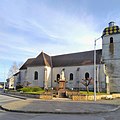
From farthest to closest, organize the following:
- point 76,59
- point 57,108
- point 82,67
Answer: point 76,59 → point 82,67 → point 57,108

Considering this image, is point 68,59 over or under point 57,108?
over

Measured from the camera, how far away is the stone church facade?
43.0 m

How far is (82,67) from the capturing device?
45625mm

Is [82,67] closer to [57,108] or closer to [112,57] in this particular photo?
[112,57]

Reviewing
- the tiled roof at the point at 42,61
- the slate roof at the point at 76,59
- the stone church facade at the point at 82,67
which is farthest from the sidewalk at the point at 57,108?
the tiled roof at the point at 42,61

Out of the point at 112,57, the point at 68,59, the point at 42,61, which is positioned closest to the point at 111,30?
the point at 112,57

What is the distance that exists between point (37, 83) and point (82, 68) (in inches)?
462

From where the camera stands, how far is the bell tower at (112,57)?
142ft

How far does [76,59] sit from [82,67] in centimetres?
356

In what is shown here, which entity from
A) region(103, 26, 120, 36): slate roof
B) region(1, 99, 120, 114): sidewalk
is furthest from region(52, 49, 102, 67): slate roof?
region(1, 99, 120, 114): sidewalk

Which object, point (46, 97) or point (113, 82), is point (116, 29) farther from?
point (46, 97)

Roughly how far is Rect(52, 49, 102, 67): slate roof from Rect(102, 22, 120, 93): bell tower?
199cm

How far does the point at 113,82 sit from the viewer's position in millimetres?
43438

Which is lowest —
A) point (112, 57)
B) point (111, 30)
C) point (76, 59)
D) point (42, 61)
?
point (42, 61)
